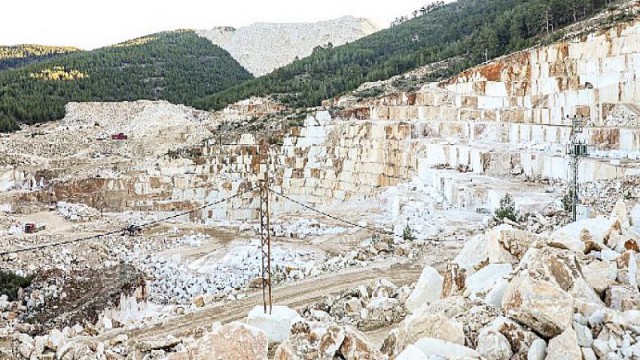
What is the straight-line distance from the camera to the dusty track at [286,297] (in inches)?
456

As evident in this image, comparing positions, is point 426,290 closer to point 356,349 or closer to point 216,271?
point 356,349

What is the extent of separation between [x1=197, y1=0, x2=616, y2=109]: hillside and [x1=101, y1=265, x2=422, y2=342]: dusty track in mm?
24772

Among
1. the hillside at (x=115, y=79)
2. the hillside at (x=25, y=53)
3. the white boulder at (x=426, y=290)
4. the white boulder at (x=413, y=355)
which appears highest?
the hillside at (x=25, y=53)

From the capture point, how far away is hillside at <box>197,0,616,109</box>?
39.1 meters

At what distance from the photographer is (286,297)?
12945 mm

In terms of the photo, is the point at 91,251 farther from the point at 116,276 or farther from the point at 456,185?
the point at 456,185

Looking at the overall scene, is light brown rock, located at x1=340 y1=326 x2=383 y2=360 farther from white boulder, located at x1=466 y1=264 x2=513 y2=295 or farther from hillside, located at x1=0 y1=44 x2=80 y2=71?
hillside, located at x1=0 y1=44 x2=80 y2=71

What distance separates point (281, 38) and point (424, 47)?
4061 centimetres

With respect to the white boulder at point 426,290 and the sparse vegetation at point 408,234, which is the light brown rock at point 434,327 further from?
the sparse vegetation at point 408,234

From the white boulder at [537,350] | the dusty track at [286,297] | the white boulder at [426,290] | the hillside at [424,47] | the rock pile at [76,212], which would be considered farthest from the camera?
the hillside at [424,47]

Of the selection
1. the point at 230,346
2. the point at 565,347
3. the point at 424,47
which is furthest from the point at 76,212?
the point at 424,47

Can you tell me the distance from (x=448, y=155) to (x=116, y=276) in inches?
542

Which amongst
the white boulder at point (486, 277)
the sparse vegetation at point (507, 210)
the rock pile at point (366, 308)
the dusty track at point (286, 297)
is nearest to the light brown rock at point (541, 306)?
the white boulder at point (486, 277)

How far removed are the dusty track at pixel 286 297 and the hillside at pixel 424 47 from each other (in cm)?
2477
